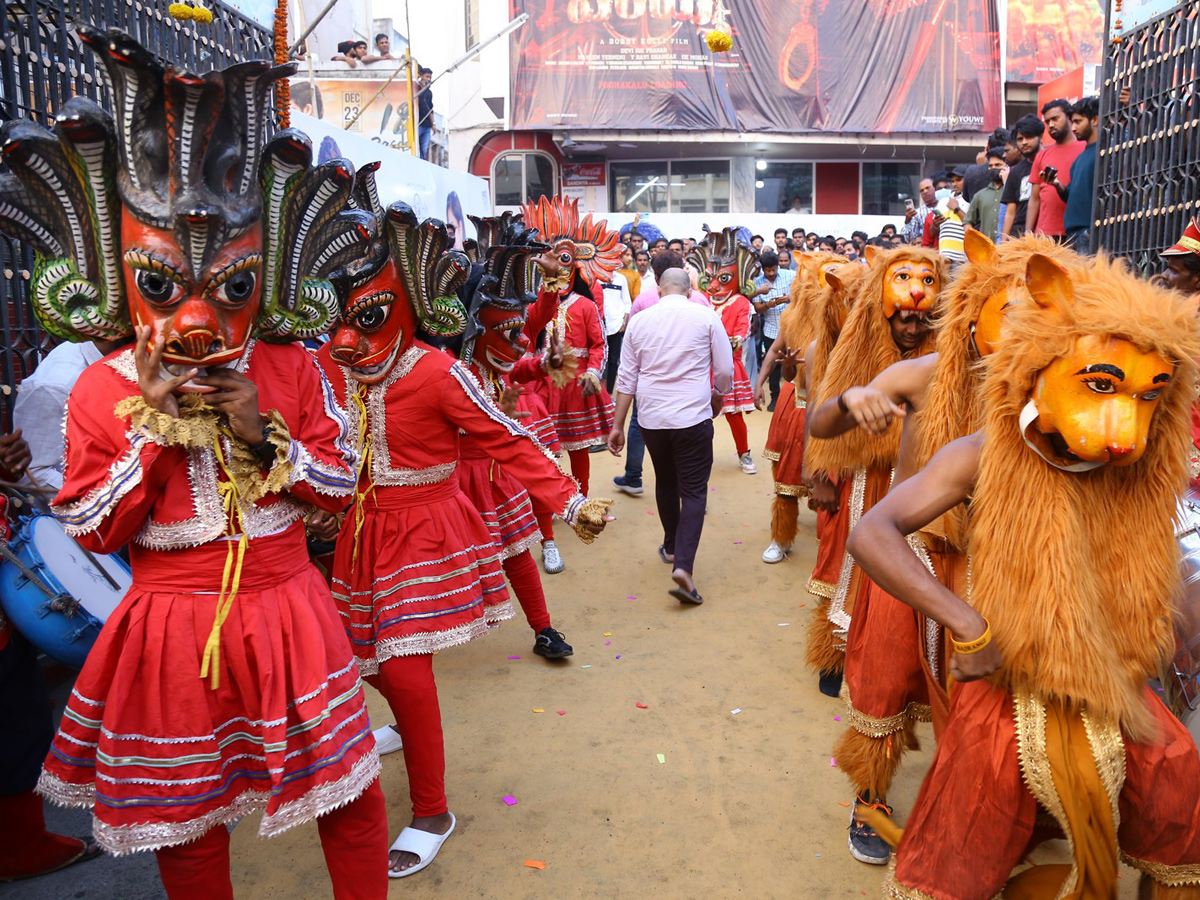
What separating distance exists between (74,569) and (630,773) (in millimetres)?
2210

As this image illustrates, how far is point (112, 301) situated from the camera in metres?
2.09

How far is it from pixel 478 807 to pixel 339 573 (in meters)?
1.06

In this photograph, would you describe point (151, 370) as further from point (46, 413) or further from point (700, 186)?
point (700, 186)

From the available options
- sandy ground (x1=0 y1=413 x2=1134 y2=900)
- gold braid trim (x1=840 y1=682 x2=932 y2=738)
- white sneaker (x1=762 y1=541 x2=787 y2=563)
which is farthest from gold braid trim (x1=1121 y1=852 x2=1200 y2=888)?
white sneaker (x1=762 y1=541 x2=787 y2=563)

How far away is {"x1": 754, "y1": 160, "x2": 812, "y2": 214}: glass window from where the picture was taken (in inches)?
931

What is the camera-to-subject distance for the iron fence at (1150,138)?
613 cm

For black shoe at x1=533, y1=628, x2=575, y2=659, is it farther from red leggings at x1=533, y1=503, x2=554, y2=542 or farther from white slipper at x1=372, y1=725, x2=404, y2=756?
red leggings at x1=533, y1=503, x2=554, y2=542

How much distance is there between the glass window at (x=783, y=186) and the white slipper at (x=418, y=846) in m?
22.4

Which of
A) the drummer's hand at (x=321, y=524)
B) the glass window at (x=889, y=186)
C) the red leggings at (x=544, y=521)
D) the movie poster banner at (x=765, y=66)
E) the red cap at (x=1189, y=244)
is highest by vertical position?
the movie poster banner at (x=765, y=66)

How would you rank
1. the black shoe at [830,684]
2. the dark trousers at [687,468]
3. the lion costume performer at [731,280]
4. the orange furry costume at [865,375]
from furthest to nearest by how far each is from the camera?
the lion costume performer at [731,280] → the dark trousers at [687,468] → the black shoe at [830,684] → the orange furry costume at [865,375]

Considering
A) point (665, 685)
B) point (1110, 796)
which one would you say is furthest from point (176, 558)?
point (665, 685)

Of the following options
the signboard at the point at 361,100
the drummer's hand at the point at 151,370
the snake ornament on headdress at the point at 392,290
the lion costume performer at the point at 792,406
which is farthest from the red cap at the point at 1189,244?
the signboard at the point at 361,100

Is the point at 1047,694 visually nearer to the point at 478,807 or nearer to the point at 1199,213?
the point at 478,807

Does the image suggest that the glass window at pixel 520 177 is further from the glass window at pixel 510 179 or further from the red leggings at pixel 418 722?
the red leggings at pixel 418 722
